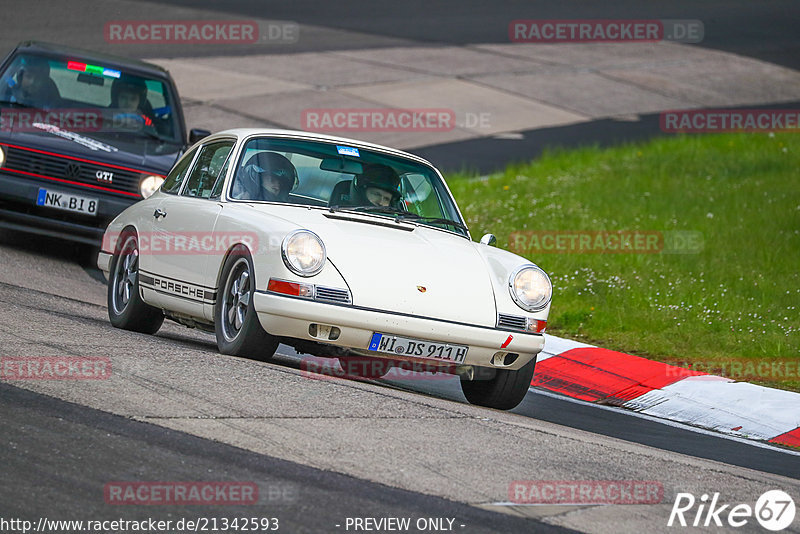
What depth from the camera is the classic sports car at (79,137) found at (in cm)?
1102

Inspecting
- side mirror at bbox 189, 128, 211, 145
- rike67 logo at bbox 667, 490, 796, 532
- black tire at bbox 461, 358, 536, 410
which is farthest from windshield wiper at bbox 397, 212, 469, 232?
side mirror at bbox 189, 128, 211, 145

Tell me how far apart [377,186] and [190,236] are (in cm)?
123

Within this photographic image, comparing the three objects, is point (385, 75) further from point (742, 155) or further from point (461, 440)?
point (461, 440)

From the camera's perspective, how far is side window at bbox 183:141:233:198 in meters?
8.32

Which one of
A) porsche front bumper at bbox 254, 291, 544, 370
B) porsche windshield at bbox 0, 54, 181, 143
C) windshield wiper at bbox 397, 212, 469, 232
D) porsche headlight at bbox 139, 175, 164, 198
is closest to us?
porsche front bumper at bbox 254, 291, 544, 370

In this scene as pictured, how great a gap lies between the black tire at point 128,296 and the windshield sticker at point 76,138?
2.43 metres

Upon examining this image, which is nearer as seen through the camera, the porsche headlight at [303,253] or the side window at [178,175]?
the porsche headlight at [303,253]

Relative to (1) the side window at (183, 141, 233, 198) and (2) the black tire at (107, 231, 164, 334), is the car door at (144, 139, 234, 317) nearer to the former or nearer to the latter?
(1) the side window at (183, 141, 233, 198)

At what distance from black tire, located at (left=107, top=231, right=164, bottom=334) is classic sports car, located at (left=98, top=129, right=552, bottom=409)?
15mm

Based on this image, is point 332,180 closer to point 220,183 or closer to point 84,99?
point 220,183

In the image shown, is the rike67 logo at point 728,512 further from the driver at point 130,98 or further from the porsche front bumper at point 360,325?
the driver at point 130,98

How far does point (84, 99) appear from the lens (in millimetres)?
12164

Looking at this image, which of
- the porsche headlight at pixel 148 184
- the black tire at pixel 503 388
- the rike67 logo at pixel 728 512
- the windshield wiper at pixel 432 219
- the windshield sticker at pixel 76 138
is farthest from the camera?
the windshield sticker at pixel 76 138

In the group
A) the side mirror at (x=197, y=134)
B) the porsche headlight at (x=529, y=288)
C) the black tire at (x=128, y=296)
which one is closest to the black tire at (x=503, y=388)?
the porsche headlight at (x=529, y=288)
